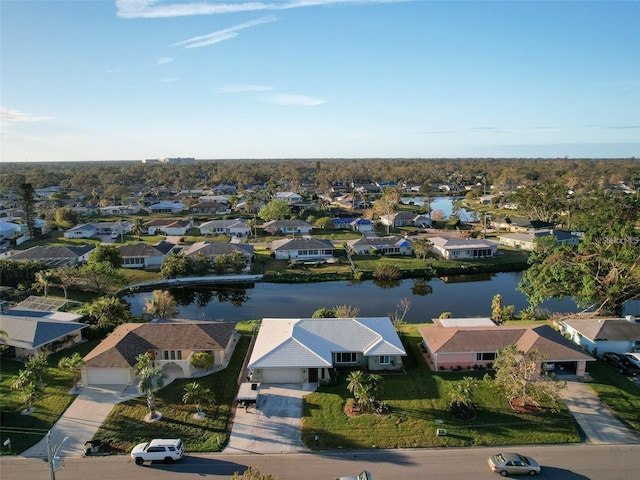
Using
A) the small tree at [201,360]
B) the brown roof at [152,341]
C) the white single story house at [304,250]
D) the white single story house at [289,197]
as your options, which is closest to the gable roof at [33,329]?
the brown roof at [152,341]

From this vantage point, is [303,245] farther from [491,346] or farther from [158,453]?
[158,453]

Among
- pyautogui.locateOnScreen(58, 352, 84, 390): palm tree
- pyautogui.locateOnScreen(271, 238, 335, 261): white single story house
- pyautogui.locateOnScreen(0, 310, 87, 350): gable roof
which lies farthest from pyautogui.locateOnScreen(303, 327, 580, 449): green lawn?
pyautogui.locateOnScreen(271, 238, 335, 261): white single story house

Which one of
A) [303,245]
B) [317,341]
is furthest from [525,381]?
[303,245]

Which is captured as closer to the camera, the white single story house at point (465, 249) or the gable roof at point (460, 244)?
the white single story house at point (465, 249)

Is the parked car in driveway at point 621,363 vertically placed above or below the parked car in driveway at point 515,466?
above

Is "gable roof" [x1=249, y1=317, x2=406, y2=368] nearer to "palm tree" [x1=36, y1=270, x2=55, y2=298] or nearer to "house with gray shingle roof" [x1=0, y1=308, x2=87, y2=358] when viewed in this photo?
"house with gray shingle roof" [x1=0, y1=308, x2=87, y2=358]

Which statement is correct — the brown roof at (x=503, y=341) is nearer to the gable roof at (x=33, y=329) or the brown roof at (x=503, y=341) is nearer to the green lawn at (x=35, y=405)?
the green lawn at (x=35, y=405)

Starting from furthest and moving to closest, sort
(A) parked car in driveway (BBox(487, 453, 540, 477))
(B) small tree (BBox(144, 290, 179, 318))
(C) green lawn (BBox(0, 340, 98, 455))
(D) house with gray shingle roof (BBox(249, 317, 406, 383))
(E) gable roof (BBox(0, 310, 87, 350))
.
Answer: (B) small tree (BBox(144, 290, 179, 318)) → (E) gable roof (BBox(0, 310, 87, 350)) → (D) house with gray shingle roof (BBox(249, 317, 406, 383)) → (C) green lawn (BBox(0, 340, 98, 455)) → (A) parked car in driveway (BBox(487, 453, 540, 477))
